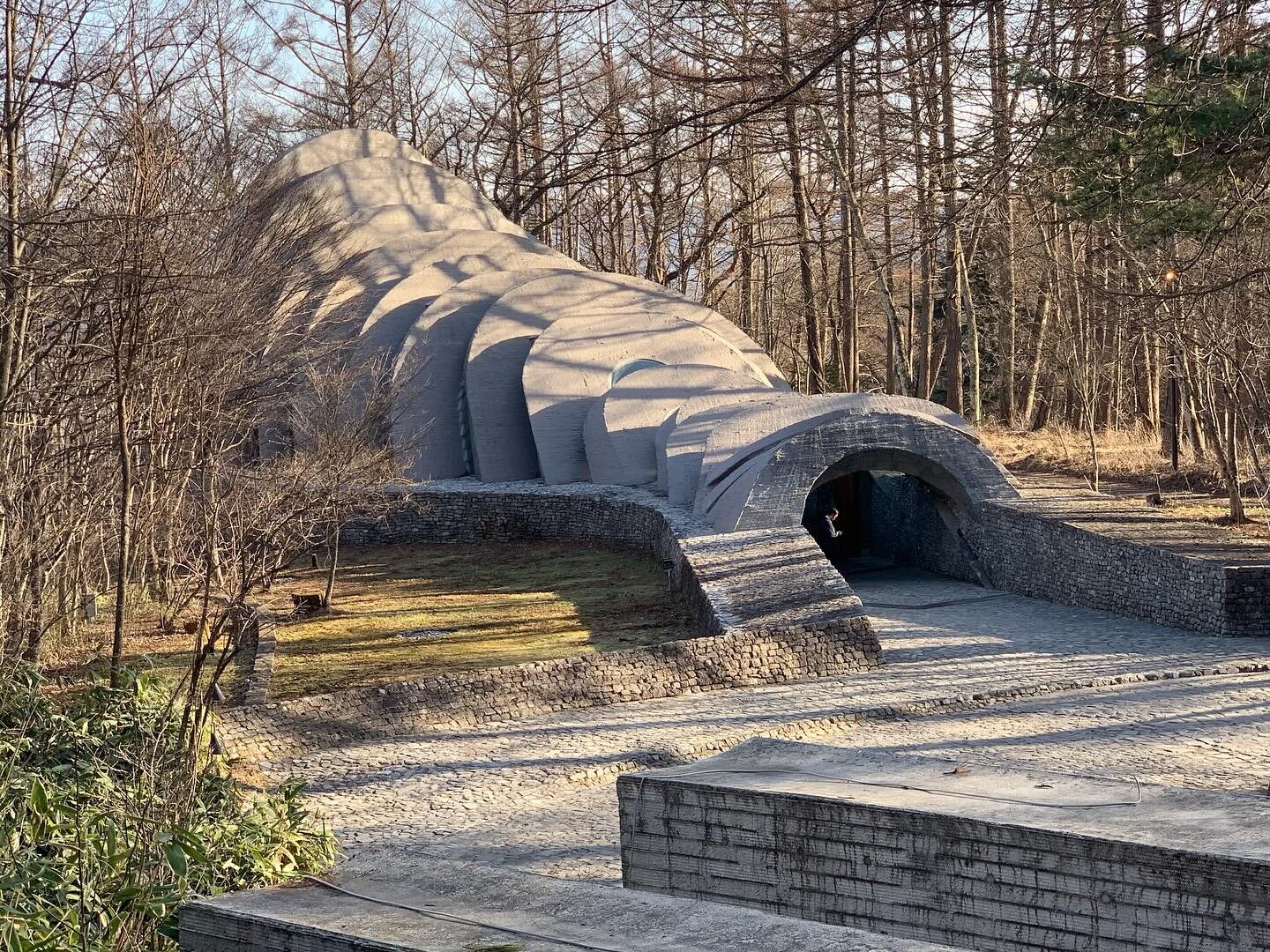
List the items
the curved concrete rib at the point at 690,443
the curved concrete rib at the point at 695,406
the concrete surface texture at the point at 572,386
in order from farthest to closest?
1. the curved concrete rib at the point at 695,406
2. the curved concrete rib at the point at 690,443
3. the concrete surface texture at the point at 572,386

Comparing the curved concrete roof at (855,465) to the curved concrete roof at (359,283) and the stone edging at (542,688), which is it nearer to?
the stone edging at (542,688)

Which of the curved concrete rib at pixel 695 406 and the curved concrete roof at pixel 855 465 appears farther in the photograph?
the curved concrete rib at pixel 695 406

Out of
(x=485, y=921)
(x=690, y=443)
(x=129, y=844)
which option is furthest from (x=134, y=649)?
(x=485, y=921)

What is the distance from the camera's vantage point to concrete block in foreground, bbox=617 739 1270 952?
4.76m

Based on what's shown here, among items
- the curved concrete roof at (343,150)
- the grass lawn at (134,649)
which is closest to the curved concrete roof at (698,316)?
the curved concrete roof at (343,150)

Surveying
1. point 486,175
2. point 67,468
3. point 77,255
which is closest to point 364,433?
point 67,468

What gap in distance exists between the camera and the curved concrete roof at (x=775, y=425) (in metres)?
18.0

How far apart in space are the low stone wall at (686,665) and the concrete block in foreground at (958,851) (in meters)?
5.27

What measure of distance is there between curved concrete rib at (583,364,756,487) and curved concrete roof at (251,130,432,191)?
9.58 m

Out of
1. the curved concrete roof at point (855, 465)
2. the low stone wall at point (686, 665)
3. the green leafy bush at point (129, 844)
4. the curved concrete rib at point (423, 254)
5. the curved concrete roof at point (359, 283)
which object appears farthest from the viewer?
the curved concrete rib at point (423, 254)

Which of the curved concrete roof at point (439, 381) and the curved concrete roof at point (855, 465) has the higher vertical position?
the curved concrete roof at point (439, 381)

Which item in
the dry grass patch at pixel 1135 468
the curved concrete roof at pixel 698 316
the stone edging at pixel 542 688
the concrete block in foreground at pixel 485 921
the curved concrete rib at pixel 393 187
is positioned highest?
the curved concrete rib at pixel 393 187

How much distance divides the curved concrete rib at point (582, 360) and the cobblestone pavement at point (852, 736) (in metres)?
11.6

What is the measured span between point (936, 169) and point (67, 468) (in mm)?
8093
